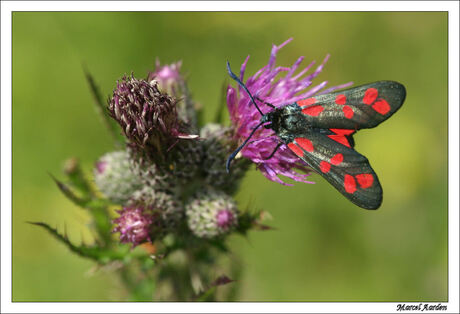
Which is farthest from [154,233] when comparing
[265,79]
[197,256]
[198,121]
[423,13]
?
[423,13]

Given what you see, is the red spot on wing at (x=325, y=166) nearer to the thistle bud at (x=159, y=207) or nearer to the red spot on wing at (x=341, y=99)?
the red spot on wing at (x=341, y=99)

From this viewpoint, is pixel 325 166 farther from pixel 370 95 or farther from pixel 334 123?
pixel 370 95

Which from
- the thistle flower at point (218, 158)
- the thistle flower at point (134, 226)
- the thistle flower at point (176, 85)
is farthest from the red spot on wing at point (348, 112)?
the thistle flower at point (134, 226)

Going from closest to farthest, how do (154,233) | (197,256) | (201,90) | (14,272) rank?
(154,233) < (197,256) < (14,272) < (201,90)

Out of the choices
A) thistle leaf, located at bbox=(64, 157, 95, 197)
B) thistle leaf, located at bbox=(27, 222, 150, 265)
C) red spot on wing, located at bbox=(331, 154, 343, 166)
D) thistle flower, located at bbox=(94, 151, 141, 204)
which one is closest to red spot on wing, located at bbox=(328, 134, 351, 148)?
red spot on wing, located at bbox=(331, 154, 343, 166)

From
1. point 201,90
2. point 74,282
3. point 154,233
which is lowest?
point 74,282

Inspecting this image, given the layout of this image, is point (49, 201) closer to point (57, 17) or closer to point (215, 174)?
point (57, 17)

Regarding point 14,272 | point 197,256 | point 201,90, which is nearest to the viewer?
point 197,256
